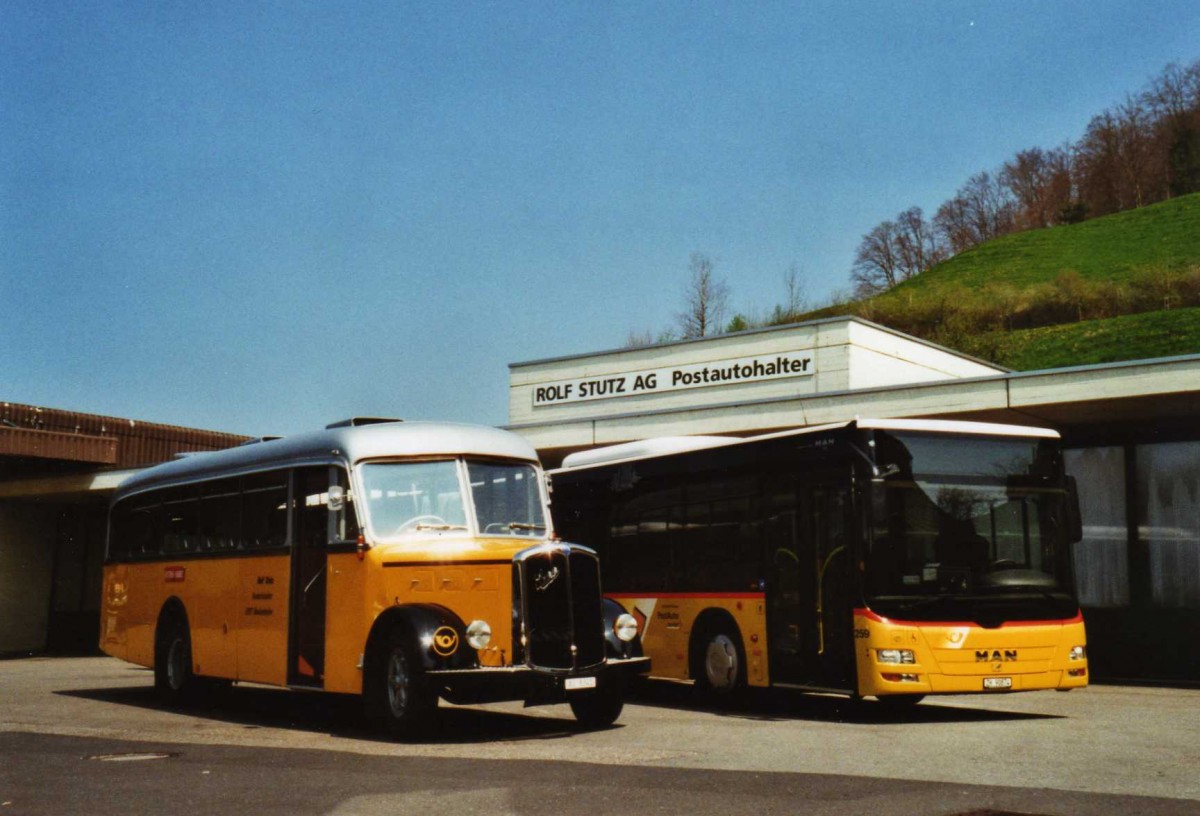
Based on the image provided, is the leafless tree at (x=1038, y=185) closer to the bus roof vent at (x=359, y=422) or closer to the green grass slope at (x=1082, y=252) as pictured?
the green grass slope at (x=1082, y=252)

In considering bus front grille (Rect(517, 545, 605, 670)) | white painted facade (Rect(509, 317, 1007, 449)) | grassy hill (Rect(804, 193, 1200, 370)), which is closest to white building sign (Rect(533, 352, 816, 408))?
white painted facade (Rect(509, 317, 1007, 449))

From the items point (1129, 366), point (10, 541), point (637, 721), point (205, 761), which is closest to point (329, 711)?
point (637, 721)

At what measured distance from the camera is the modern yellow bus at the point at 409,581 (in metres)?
12.0

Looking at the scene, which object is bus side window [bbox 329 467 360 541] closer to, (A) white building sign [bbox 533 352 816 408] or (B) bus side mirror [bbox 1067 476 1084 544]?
(B) bus side mirror [bbox 1067 476 1084 544]

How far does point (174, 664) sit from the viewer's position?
53.9 ft

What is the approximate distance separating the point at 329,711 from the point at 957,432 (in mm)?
7320

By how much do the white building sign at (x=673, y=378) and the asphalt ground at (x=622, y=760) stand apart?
547 inches

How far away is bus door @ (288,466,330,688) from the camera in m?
13.2

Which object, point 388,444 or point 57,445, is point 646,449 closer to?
point 388,444

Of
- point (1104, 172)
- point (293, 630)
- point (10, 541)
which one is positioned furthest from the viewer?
point (1104, 172)

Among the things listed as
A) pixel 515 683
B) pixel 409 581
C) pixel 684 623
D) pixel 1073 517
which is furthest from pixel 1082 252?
pixel 515 683

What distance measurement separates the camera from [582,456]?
63.8 ft

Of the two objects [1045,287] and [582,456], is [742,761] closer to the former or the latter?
[582,456]

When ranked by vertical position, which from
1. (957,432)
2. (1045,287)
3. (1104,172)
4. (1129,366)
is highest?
(1104,172)
